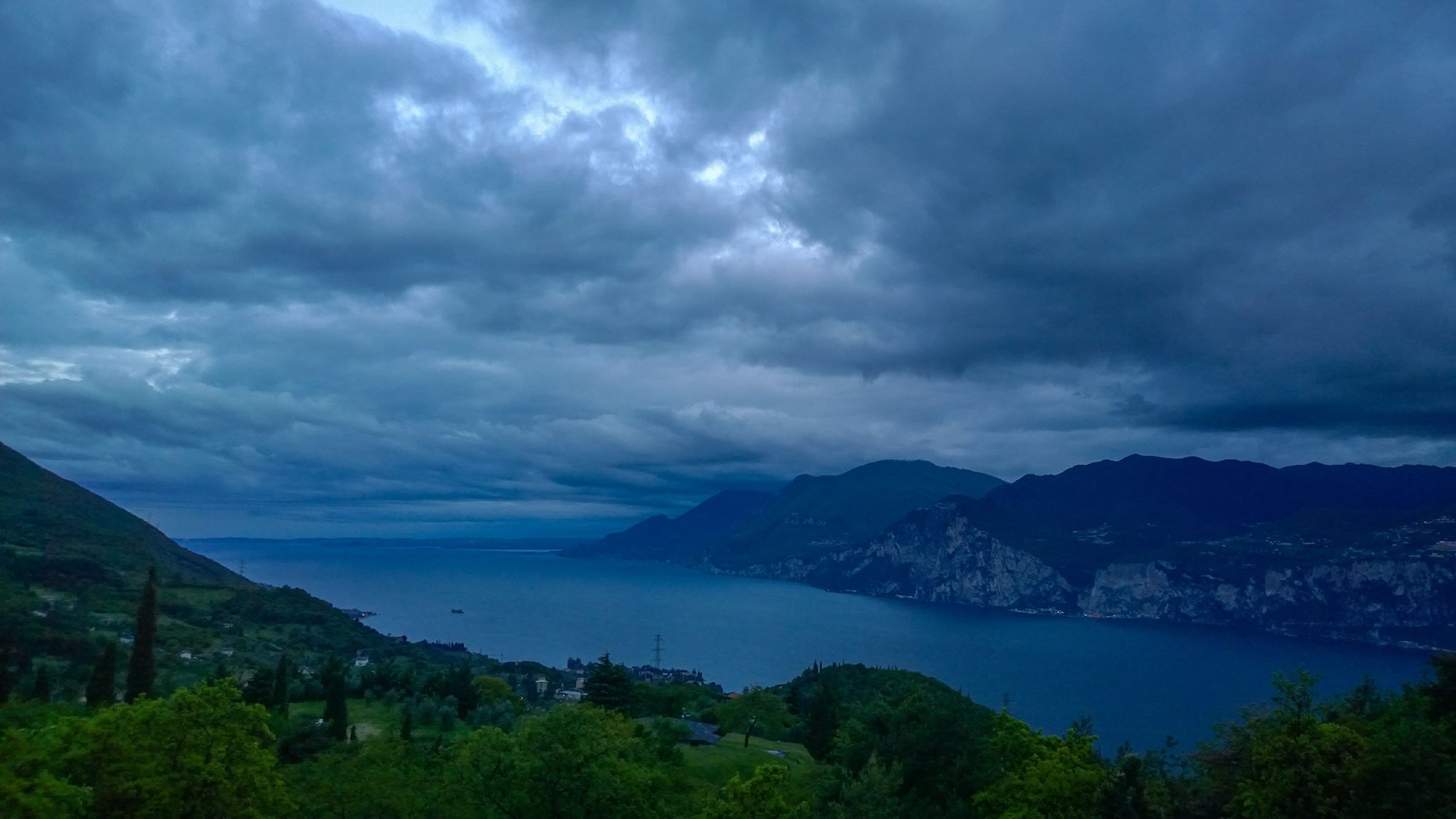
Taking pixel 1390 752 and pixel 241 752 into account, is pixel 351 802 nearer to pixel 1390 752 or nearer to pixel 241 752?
pixel 241 752

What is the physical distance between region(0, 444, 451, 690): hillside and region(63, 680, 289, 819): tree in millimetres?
32675

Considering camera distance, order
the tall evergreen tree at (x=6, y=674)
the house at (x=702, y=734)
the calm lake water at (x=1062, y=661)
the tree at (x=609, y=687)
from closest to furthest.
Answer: the tall evergreen tree at (x=6, y=674), the house at (x=702, y=734), the tree at (x=609, y=687), the calm lake water at (x=1062, y=661)

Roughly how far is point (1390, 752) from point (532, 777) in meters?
23.3

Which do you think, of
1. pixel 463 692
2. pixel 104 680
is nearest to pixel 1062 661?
pixel 463 692

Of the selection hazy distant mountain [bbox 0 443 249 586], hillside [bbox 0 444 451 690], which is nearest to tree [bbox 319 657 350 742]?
hillside [bbox 0 444 451 690]

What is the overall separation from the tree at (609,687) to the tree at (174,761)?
34518 millimetres

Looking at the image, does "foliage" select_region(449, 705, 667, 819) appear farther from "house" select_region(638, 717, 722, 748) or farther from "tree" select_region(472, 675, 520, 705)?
"tree" select_region(472, 675, 520, 705)

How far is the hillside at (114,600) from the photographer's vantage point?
83562 mm

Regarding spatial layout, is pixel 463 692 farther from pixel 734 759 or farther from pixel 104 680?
pixel 734 759

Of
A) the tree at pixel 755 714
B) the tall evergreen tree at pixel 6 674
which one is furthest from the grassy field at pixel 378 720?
the tree at pixel 755 714

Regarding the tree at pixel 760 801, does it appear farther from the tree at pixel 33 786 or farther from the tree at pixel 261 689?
the tree at pixel 261 689

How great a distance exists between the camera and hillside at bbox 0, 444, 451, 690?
83.6 metres

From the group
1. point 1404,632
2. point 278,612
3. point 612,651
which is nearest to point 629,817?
point 278,612

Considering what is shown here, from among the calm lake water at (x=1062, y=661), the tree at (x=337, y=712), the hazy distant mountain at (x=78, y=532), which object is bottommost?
the calm lake water at (x=1062, y=661)
